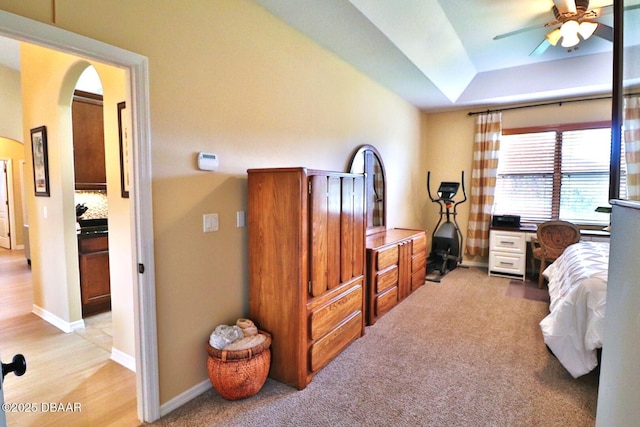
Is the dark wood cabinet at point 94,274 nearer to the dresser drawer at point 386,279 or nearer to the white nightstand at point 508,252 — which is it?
the dresser drawer at point 386,279

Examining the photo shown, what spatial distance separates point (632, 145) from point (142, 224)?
7.44 feet

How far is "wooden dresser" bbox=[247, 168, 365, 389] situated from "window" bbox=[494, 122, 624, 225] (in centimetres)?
405

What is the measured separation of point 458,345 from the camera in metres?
2.91

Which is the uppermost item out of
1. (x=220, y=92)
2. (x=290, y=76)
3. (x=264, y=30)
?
(x=264, y=30)

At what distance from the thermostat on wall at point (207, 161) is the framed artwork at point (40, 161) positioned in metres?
2.13

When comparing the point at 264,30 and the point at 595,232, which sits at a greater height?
the point at 264,30

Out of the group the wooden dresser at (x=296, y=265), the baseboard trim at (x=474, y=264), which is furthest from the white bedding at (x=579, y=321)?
the baseboard trim at (x=474, y=264)

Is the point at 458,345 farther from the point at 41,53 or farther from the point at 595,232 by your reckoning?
the point at 41,53

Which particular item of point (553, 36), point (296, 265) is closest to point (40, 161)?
point (296, 265)

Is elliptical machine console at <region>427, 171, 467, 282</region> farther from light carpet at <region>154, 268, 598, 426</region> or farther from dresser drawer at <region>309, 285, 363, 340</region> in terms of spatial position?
dresser drawer at <region>309, 285, 363, 340</region>

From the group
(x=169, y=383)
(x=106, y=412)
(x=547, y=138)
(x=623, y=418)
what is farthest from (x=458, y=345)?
(x=547, y=138)

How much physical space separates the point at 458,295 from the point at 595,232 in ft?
7.02

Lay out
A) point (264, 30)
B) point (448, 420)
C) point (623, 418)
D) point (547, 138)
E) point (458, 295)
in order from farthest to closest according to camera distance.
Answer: point (547, 138)
point (458, 295)
point (264, 30)
point (448, 420)
point (623, 418)

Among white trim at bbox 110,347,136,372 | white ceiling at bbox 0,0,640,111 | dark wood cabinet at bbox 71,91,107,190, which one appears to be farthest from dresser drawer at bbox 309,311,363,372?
dark wood cabinet at bbox 71,91,107,190
